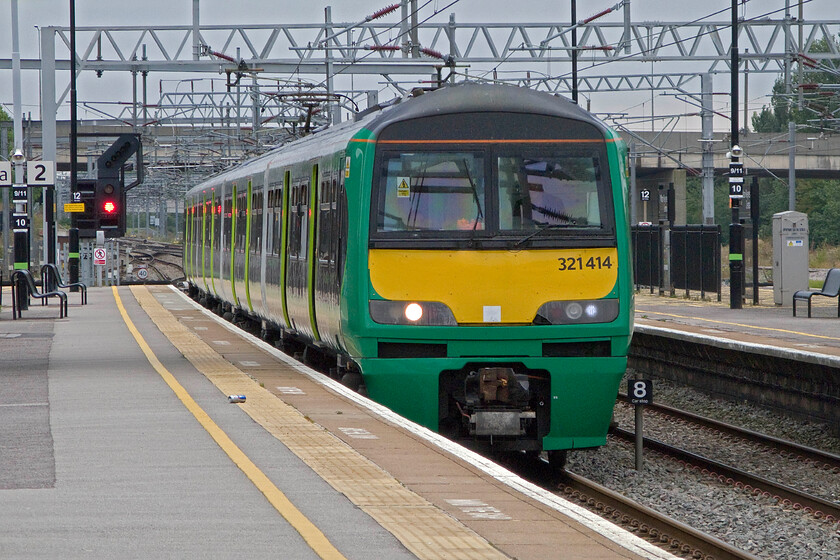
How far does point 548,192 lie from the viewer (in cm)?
1134

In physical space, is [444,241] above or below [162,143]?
below

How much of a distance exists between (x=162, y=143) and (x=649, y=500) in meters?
50.4

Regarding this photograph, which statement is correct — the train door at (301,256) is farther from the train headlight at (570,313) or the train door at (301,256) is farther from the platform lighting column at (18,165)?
the platform lighting column at (18,165)

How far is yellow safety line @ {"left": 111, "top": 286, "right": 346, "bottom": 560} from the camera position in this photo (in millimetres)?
6141

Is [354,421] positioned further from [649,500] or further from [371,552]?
→ [371,552]

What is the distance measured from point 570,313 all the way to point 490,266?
0.75 meters

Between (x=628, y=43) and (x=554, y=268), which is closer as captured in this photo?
(x=554, y=268)

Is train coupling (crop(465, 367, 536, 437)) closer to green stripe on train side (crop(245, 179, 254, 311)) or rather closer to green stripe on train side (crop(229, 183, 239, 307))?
green stripe on train side (crop(245, 179, 254, 311))

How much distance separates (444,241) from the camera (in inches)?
437

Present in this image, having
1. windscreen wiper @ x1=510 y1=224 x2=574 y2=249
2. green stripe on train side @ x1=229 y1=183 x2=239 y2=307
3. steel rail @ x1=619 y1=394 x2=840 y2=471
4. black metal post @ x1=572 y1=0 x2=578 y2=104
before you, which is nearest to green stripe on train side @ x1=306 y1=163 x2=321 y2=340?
windscreen wiper @ x1=510 y1=224 x2=574 y2=249

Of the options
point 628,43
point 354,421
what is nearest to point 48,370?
point 354,421

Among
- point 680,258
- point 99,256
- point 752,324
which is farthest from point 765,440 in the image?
point 99,256

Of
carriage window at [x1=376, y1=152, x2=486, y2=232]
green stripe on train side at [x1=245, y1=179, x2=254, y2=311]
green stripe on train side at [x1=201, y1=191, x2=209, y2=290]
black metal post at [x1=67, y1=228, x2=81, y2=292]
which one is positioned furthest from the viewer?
black metal post at [x1=67, y1=228, x2=81, y2=292]

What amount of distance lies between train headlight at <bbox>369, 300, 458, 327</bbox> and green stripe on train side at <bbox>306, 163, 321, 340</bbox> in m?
2.76
